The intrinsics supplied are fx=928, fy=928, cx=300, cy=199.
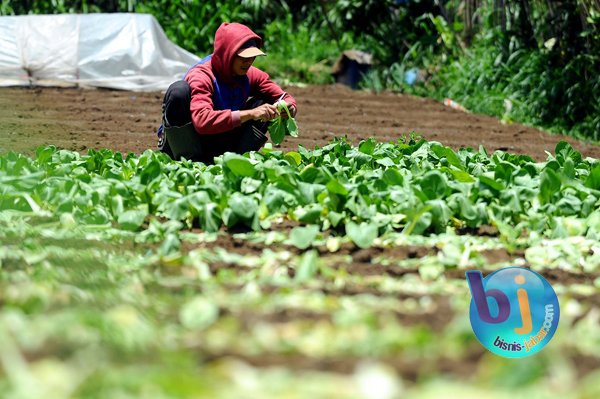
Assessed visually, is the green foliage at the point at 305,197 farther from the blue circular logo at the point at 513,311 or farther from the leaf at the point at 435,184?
the blue circular logo at the point at 513,311

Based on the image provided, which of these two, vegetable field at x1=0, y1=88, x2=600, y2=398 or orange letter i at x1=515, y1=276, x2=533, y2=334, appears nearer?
vegetable field at x1=0, y1=88, x2=600, y2=398

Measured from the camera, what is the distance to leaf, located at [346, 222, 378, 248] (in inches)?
117

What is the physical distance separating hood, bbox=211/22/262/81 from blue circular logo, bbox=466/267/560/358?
7.38 ft

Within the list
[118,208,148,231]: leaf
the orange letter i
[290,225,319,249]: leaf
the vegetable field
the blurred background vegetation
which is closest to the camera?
the vegetable field

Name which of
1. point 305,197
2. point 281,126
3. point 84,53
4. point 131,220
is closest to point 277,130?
point 281,126

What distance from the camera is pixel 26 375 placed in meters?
1.59

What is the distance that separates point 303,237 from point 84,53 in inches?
291

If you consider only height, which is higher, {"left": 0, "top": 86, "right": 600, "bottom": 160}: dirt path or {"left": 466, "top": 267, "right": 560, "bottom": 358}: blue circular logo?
{"left": 466, "top": 267, "right": 560, "bottom": 358}: blue circular logo

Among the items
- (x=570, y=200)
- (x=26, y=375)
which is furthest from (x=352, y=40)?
(x=26, y=375)

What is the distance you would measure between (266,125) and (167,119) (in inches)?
24.1

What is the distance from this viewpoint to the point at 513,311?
7.82ft

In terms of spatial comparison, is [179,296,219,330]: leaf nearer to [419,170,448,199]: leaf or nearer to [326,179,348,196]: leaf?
[326,179,348,196]: leaf

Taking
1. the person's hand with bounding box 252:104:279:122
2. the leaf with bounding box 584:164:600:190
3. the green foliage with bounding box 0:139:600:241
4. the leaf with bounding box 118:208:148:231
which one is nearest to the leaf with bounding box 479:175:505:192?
the green foliage with bounding box 0:139:600:241

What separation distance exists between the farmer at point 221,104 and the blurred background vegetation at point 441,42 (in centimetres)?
450
